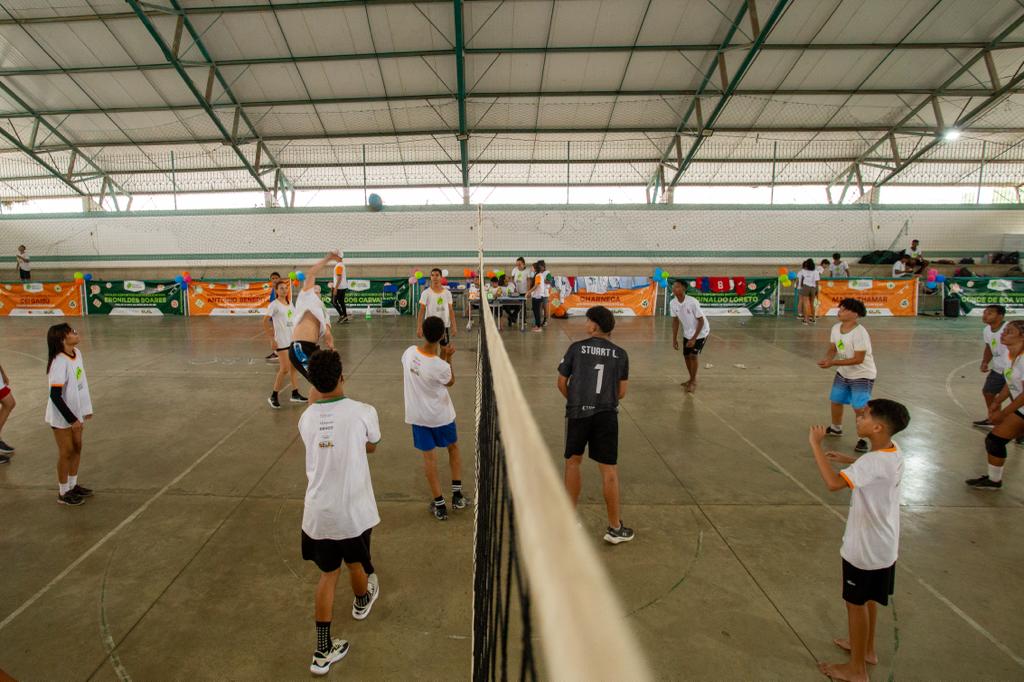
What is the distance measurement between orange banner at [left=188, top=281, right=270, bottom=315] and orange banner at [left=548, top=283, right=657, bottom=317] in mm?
10218

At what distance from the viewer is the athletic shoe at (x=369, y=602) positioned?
333cm

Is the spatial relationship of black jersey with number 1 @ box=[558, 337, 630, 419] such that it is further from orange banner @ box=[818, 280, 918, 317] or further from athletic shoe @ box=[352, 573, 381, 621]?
orange banner @ box=[818, 280, 918, 317]

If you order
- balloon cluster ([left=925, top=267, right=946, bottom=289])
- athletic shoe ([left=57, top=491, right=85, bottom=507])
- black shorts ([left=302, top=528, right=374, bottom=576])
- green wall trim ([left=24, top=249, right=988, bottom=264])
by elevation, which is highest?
green wall trim ([left=24, top=249, right=988, bottom=264])

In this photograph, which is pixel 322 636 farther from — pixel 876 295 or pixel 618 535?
pixel 876 295

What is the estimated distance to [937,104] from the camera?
17.0 meters

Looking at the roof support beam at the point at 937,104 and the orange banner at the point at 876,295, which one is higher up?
the roof support beam at the point at 937,104

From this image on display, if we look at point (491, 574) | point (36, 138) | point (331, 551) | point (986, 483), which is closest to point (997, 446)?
point (986, 483)

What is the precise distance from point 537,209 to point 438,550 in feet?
61.3

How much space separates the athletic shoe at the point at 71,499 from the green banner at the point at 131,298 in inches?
591

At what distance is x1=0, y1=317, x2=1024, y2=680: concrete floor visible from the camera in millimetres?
3057

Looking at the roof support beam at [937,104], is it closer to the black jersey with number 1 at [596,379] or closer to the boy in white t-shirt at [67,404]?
the black jersey with number 1 at [596,379]

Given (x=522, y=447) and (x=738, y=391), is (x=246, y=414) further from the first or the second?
(x=738, y=391)

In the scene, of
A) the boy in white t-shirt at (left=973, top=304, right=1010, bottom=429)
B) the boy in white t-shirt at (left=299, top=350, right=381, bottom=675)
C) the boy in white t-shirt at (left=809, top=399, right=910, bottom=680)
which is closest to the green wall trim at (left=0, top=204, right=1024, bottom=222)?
the boy in white t-shirt at (left=973, top=304, right=1010, bottom=429)

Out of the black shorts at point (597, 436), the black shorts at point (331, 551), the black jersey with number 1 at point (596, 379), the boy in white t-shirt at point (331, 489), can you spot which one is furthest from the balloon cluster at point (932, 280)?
the black shorts at point (331, 551)
